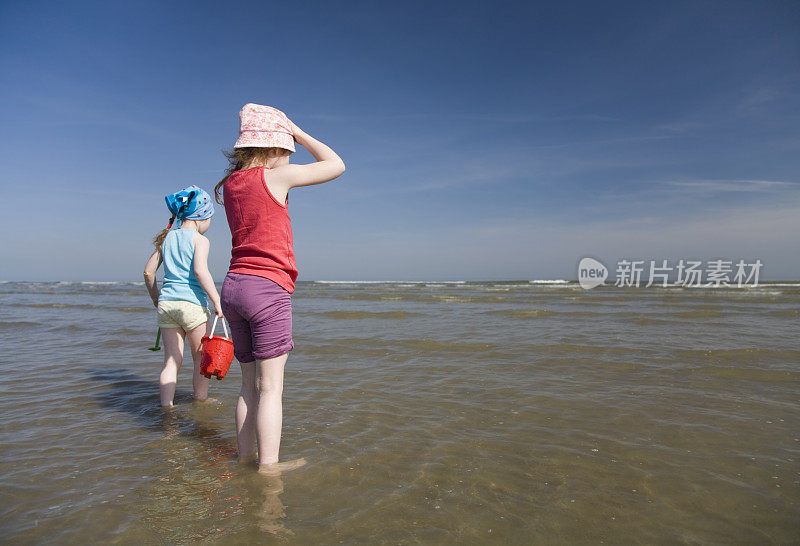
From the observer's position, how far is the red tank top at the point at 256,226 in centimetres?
253

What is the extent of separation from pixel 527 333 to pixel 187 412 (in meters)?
6.12

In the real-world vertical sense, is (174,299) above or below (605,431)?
above

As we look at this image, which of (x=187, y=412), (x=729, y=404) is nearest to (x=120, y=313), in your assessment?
(x=187, y=412)

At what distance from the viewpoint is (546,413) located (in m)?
3.81

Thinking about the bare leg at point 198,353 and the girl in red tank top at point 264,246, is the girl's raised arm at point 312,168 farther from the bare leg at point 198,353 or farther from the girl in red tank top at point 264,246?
the bare leg at point 198,353

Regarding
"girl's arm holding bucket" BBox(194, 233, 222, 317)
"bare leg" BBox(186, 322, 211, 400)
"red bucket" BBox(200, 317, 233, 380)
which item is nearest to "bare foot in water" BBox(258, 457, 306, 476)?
"red bucket" BBox(200, 317, 233, 380)

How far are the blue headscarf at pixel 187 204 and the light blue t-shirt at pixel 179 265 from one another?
16 centimetres

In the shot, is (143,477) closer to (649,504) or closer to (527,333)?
(649,504)

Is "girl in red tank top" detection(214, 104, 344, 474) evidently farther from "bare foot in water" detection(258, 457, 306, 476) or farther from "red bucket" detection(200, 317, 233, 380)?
"red bucket" detection(200, 317, 233, 380)

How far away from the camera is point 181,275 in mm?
4164

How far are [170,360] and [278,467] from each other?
2.15 m

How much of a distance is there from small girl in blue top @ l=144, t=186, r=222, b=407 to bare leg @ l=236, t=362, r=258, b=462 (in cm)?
157

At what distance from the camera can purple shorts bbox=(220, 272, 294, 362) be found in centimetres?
252

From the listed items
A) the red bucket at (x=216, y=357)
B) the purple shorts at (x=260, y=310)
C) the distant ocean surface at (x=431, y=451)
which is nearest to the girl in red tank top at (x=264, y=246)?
the purple shorts at (x=260, y=310)
